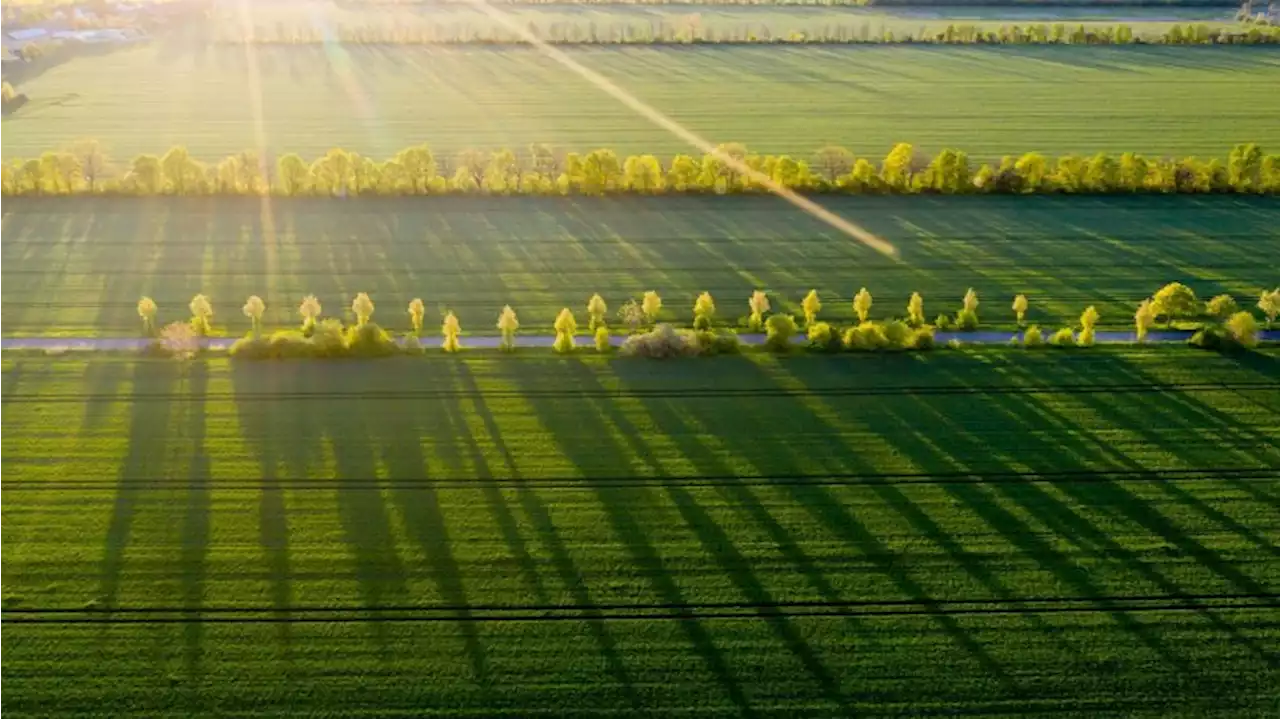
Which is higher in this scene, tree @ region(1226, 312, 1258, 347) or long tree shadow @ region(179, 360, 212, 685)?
tree @ region(1226, 312, 1258, 347)

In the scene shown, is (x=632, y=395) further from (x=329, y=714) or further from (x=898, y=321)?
(x=329, y=714)

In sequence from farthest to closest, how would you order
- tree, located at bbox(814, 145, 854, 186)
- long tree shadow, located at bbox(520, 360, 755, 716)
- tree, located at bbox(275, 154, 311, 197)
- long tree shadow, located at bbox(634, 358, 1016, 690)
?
tree, located at bbox(814, 145, 854, 186) < tree, located at bbox(275, 154, 311, 197) < long tree shadow, located at bbox(634, 358, 1016, 690) < long tree shadow, located at bbox(520, 360, 755, 716)

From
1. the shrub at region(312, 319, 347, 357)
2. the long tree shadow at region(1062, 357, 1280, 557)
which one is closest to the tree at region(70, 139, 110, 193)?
the shrub at region(312, 319, 347, 357)

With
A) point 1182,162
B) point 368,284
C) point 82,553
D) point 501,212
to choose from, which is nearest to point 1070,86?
point 1182,162

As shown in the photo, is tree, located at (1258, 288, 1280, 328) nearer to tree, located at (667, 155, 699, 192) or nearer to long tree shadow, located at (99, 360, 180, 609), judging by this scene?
tree, located at (667, 155, 699, 192)

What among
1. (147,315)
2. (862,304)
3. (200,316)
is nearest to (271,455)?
Answer: (200,316)
